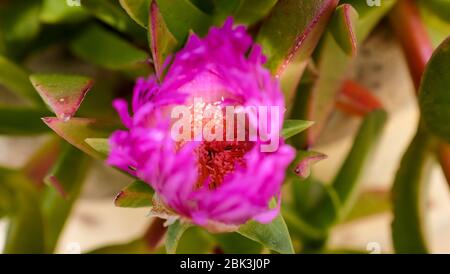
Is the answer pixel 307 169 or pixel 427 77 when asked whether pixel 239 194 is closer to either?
pixel 307 169

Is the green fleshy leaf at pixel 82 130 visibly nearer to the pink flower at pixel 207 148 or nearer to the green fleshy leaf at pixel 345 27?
the pink flower at pixel 207 148

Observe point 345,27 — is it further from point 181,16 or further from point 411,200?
point 411,200

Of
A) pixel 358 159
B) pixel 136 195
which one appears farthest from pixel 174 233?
pixel 358 159

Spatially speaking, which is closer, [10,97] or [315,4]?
[315,4]

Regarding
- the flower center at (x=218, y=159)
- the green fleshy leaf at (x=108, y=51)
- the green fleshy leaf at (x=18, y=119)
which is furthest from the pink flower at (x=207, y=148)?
the green fleshy leaf at (x=18, y=119)
